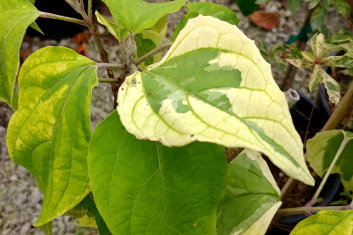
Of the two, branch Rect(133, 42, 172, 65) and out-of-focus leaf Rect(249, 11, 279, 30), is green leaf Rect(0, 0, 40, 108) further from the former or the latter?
out-of-focus leaf Rect(249, 11, 279, 30)

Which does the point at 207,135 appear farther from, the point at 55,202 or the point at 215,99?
the point at 55,202

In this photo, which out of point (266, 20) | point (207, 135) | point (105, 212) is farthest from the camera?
point (266, 20)

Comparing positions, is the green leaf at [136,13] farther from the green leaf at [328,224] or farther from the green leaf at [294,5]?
the green leaf at [294,5]

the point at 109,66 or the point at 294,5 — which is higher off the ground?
the point at 109,66

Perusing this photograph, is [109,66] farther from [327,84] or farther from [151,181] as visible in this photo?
[327,84]

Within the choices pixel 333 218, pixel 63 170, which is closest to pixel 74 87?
pixel 63 170

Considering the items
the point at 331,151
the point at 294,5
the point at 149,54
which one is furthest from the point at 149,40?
the point at 294,5
